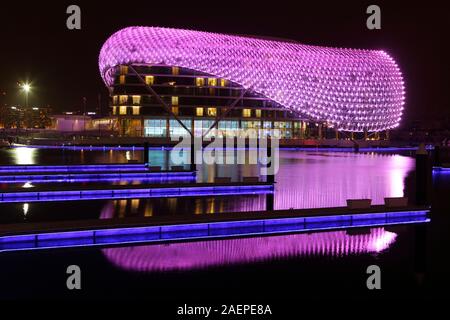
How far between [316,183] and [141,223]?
12.6 metres

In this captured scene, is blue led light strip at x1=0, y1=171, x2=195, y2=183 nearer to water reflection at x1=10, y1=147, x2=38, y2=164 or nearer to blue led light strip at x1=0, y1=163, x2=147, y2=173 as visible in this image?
blue led light strip at x1=0, y1=163, x2=147, y2=173

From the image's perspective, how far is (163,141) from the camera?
69688 millimetres

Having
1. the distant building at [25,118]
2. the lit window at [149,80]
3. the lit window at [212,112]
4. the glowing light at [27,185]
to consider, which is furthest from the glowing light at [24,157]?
the distant building at [25,118]

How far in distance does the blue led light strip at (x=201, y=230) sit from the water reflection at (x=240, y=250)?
740mm

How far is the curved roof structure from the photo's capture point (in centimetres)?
7688

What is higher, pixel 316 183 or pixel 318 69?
pixel 318 69

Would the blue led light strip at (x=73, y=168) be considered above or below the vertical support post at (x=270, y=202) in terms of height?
above

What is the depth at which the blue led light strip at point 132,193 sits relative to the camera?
66.1 ft

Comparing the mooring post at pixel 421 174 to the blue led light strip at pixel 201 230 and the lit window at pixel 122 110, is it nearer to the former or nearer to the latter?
the blue led light strip at pixel 201 230

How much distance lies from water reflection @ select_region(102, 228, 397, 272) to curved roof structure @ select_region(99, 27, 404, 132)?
64746 millimetres

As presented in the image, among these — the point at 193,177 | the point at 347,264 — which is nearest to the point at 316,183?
the point at 193,177

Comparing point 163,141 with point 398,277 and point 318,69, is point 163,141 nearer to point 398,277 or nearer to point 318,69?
point 318,69

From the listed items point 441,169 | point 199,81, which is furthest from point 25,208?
point 199,81

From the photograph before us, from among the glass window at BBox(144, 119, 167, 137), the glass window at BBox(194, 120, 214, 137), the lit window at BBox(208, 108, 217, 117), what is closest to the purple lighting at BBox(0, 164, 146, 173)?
the glass window at BBox(144, 119, 167, 137)
